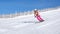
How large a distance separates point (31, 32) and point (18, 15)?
845 cm

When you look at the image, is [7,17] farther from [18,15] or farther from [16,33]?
[16,33]

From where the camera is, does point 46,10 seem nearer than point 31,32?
No

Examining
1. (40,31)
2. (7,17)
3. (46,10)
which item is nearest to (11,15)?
(7,17)

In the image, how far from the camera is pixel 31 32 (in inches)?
476

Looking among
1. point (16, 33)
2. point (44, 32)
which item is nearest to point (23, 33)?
point (16, 33)

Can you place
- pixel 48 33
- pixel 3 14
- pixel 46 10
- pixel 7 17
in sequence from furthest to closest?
pixel 46 10, pixel 3 14, pixel 7 17, pixel 48 33

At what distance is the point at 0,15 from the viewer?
2022 cm

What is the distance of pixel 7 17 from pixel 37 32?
791 centimetres

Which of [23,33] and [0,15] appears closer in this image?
[23,33]

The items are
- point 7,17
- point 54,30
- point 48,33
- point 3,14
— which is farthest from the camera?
point 3,14

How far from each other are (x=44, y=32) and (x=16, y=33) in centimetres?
173

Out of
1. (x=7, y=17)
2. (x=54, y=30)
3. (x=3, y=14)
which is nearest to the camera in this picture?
(x=54, y=30)

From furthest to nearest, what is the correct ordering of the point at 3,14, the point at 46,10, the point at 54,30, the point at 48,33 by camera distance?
the point at 46,10 < the point at 3,14 < the point at 54,30 < the point at 48,33

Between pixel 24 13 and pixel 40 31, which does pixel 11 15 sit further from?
pixel 40 31
